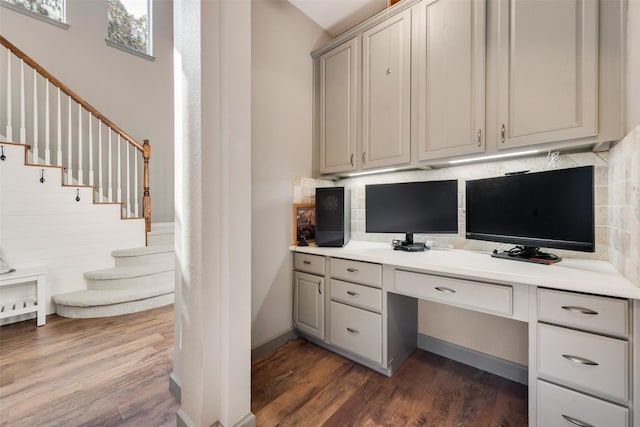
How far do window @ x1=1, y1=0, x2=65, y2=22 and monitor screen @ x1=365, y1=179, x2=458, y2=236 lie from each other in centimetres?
485

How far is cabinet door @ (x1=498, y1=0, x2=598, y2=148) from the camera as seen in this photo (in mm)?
1229

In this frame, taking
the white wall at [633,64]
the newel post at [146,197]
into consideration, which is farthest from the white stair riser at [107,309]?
the white wall at [633,64]

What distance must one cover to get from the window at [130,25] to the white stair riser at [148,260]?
3249 millimetres

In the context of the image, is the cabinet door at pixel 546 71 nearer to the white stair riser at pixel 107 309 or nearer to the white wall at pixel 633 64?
the white wall at pixel 633 64

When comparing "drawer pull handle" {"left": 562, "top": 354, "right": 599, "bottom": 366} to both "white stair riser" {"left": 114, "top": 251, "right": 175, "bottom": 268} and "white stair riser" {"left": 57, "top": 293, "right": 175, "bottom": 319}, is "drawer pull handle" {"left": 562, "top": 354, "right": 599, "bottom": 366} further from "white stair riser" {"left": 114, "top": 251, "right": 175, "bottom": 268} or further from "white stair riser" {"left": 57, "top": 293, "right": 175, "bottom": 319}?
"white stair riser" {"left": 114, "top": 251, "right": 175, "bottom": 268}

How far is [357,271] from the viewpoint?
179cm

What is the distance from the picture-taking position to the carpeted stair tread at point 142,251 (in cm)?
317

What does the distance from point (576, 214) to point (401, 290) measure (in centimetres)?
97

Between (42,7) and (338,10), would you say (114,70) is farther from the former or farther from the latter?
(338,10)

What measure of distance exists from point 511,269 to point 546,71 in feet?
3.49

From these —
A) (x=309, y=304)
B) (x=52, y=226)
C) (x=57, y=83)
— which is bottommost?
(x=309, y=304)

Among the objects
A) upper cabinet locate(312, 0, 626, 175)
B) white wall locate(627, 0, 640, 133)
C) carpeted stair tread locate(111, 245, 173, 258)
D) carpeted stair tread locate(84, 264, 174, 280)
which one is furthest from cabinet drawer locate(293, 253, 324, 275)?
carpeted stair tread locate(111, 245, 173, 258)

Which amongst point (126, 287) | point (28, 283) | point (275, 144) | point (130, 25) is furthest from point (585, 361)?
point (130, 25)

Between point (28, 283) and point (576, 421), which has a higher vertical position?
point (28, 283)
